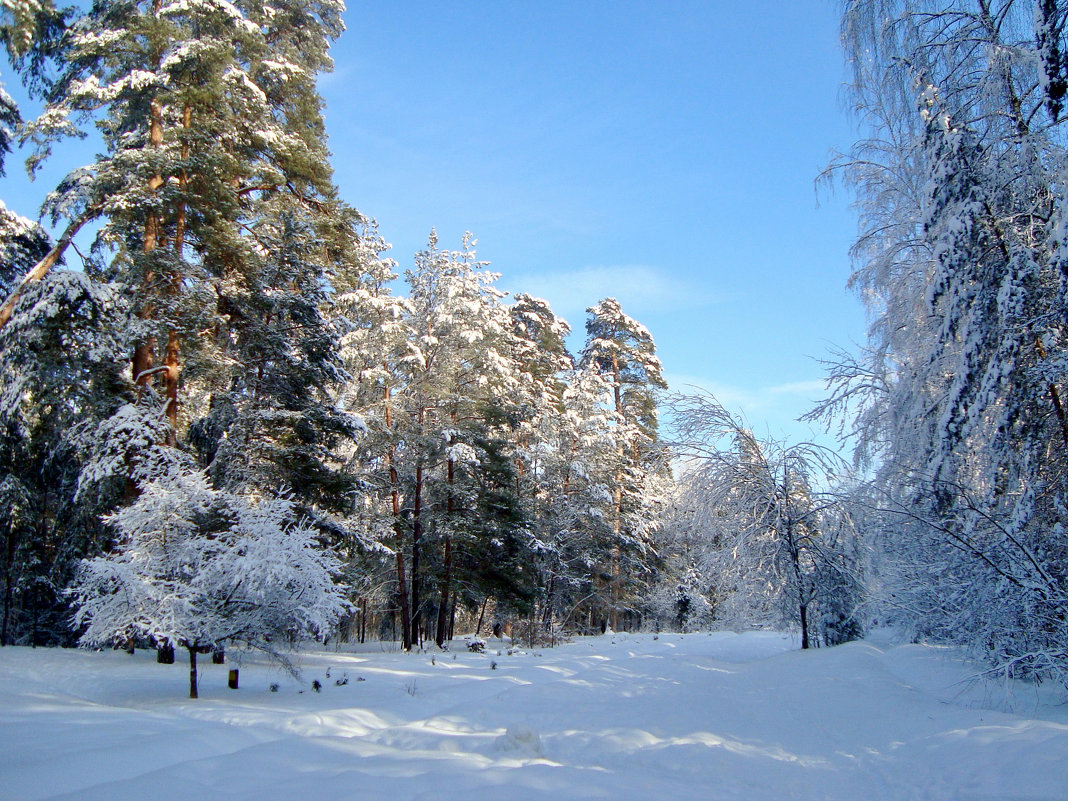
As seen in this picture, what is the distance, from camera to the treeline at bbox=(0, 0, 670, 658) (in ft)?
27.3

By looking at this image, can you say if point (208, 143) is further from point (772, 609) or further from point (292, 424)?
point (772, 609)

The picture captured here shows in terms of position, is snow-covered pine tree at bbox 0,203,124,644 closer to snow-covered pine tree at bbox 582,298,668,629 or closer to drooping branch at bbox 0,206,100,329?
drooping branch at bbox 0,206,100,329

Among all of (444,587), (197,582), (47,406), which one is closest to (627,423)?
(444,587)

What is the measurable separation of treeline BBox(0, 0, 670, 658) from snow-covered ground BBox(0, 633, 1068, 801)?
1349 millimetres

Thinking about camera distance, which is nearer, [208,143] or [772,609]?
[208,143]

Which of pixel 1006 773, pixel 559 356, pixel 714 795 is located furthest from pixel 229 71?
pixel 559 356

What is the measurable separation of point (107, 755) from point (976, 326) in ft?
30.6

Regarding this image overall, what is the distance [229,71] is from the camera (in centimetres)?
1409

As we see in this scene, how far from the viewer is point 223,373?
13156 mm

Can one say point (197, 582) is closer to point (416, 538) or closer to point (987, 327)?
point (987, 327)

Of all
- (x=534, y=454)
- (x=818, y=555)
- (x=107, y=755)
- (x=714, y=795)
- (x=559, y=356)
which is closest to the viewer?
(x=714, y=795)

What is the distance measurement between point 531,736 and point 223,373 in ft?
34.6

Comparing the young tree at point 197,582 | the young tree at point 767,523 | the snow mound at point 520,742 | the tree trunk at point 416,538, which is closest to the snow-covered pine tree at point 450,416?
the tree trunk at point 416,538

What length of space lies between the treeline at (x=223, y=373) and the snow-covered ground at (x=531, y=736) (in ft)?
4.43
